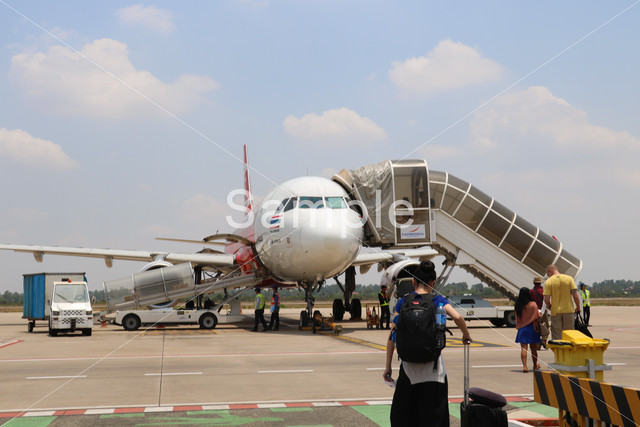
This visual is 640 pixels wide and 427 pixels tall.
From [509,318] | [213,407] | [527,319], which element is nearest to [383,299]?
[509,318]

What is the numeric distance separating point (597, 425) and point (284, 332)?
16.7 meters

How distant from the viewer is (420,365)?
5.46 meters

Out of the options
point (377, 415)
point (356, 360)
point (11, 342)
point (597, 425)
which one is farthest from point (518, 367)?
point (11, 342)

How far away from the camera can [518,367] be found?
12078 mm

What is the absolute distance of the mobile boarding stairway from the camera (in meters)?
24.1

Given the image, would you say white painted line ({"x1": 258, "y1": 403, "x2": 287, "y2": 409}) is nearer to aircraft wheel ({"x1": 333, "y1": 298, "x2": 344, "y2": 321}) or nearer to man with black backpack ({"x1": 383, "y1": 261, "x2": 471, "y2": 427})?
man with black backpack ({"x1": 383, "y1": 261, "x2": 471, "y2": 427})

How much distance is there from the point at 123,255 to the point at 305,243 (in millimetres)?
10991

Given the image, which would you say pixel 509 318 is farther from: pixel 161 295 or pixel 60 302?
pixel 60 302

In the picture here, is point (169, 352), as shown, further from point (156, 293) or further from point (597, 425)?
point (597, 425)

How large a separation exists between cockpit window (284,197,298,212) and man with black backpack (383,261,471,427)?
14866 millimetres

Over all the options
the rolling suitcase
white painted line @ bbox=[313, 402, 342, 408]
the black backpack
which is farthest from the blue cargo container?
the rolling suitcase

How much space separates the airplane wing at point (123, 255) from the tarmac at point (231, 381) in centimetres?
804

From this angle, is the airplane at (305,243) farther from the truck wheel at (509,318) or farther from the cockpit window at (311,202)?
the truck wheel at (509,318)

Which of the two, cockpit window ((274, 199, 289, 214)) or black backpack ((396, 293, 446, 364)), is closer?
black backpack ((396, 293, 446, 364))
